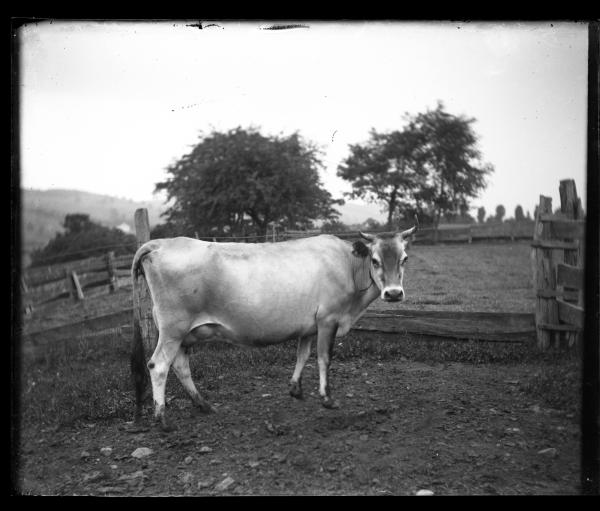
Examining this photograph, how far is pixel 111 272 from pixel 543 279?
758 cm

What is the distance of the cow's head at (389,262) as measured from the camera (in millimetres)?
4617

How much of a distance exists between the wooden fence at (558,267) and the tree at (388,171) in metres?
1.98

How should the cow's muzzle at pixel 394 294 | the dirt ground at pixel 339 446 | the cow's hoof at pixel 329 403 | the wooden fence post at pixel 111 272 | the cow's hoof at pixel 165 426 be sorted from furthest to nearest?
the wooden fence post at pixel 111 272, the cow's hoof at pixel 329 403, the cow's hoof at pixel 165 426, the cow's muzzle at pixel 394 294, the dirt ground at pixel 339 446

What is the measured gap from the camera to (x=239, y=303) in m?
5.02

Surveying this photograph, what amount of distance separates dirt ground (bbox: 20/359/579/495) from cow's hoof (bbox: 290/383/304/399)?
8cm

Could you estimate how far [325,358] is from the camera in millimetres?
5309

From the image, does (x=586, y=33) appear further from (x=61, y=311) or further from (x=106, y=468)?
(x=61, y=311)

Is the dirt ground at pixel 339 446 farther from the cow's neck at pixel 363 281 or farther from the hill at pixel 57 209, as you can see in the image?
the hill at pixel 57 209

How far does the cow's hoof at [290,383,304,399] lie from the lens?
536 centimetres

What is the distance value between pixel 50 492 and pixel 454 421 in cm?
→ 395

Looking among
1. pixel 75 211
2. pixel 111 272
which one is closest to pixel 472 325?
pixel 75 211

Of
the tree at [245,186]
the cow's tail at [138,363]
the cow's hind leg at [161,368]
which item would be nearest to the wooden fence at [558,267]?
the tree at [245,186]

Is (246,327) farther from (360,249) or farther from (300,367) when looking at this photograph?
(360,249)

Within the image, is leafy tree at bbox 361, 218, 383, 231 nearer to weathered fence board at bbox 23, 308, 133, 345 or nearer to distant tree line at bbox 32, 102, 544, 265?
distant tree line at bbox 32, 102, 544, 265
